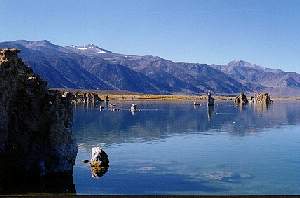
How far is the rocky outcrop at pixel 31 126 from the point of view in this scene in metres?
50.9

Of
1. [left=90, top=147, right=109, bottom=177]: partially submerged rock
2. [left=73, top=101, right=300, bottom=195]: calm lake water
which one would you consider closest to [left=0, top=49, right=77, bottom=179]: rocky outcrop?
[left=73, top=101, right=300, bottom=195]: calm lake water

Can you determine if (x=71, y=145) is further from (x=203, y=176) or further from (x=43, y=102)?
(x=203, y=176)

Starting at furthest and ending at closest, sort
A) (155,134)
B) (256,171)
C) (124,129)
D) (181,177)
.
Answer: (124,129) → (155,134) → (256,171) → (181,177)

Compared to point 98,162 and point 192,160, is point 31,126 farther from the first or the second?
point 192,160

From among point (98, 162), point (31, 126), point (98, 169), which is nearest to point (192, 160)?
point (98, 162)

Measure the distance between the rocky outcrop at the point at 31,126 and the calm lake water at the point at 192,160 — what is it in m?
3.57

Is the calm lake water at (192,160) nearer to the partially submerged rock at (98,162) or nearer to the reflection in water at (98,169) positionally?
the reflection in water at (98,169)

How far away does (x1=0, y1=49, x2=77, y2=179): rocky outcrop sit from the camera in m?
50.9

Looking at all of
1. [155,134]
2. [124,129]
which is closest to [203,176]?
[155,134]

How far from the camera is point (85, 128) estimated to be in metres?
122

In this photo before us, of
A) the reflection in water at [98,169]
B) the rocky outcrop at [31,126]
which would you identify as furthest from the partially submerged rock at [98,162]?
the rocky outcrop at [31,126]

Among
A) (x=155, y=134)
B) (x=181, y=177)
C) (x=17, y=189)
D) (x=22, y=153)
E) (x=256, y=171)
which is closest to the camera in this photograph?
(x=17, y=189)

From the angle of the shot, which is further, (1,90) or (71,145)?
(71,145)

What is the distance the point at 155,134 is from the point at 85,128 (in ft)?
63.8
